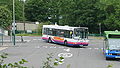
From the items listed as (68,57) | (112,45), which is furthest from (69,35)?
(112,45)

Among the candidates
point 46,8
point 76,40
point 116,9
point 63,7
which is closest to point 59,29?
point 76,40

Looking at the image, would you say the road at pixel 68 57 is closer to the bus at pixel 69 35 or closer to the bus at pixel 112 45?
the bus at pixel 112 45

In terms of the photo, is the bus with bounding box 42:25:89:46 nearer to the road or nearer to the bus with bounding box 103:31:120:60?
the road

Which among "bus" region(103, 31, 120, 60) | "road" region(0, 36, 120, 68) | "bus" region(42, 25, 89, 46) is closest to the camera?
"road" region(0, 36, 120, 68)

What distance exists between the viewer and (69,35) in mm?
33062

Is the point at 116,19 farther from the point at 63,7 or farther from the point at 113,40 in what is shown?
the point at 113,40

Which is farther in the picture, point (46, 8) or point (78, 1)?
point (46, 8)

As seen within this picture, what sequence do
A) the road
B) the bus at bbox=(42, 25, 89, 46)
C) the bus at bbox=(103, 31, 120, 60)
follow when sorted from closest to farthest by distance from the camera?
the road
the bus at bbox=(103, 31, 120, 60)
the bus at bbox=(42, 25, 89, 46)

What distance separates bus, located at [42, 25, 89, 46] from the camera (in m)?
32.2

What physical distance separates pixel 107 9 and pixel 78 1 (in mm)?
9157

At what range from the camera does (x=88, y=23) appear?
66562 millimetres

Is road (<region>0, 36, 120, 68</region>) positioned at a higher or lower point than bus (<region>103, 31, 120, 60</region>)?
lower

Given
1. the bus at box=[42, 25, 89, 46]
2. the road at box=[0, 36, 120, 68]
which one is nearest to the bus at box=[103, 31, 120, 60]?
the road at box=[0, 36, 120, 68]

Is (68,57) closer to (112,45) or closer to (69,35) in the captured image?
(112,45)
